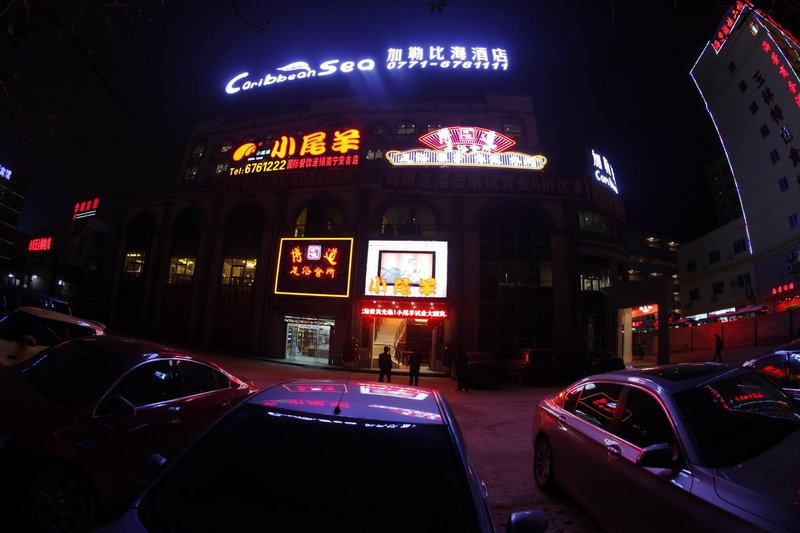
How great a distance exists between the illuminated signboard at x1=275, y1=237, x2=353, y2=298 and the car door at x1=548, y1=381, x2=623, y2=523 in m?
17.3

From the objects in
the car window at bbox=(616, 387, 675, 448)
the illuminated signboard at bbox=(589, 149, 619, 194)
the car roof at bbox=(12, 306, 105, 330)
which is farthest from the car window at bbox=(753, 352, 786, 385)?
the illuminated signboard at bbox=(589, 149, 619, 194)

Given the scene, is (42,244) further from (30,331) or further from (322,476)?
(322,476)

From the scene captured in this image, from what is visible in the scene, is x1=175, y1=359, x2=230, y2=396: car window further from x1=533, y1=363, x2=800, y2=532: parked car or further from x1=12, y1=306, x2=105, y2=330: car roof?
x1=533, y1=363, x2=800, y2=532: parked car

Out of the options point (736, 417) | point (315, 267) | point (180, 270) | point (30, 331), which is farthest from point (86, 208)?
point (736, 417)

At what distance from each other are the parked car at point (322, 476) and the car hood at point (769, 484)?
1.54m

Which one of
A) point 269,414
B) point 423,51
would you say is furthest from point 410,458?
point 423,51

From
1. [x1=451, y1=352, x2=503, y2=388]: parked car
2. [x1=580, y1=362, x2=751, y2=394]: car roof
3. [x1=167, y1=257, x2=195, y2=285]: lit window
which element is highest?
[x1=167, y1=257, x2=195, y2=285]: lit window

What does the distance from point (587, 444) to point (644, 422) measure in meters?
0.75

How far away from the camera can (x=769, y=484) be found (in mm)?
2426

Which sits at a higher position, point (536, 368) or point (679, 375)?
point (679, 375)

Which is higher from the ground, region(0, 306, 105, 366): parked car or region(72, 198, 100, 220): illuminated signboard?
region(72, 198, 100, 220): illuminated signboard

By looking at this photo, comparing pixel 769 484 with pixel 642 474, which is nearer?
pixel 769 484

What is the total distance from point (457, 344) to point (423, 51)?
23.3 metres

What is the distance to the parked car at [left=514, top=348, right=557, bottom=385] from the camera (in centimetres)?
1716
